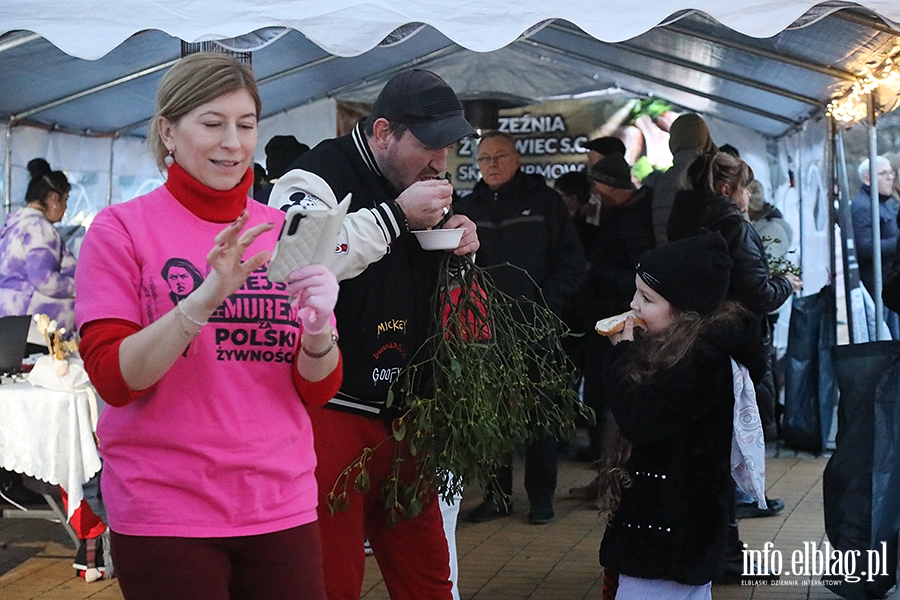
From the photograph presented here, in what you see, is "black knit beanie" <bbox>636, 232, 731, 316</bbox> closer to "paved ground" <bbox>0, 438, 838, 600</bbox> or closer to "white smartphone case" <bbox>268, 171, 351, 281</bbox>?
"white smartphone case" <bbox>268, 171, 351, 281</bbox>

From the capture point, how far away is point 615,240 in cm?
662

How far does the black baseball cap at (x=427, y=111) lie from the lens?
2.80m

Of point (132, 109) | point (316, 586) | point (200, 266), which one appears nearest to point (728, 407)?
point (316, 586)

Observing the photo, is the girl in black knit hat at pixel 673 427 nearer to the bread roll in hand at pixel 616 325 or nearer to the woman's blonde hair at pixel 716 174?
the bread roll in hand at pixel 616 325

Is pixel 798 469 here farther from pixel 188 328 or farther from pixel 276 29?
pixel 188 328

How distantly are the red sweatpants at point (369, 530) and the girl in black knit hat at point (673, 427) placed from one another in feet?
1.99

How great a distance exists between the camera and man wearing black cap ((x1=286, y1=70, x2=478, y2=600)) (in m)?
2.80

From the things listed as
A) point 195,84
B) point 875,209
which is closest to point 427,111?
point 195,84

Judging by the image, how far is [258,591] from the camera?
2160 mm

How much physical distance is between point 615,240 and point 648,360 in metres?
3.32

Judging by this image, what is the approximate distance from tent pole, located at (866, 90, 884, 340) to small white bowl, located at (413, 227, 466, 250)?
4512 millimetres

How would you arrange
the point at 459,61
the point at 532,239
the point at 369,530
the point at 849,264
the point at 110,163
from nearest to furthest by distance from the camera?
the point at 369,530 < the point at 532,239 < the point at 849,264 < the point at 459,61 < the point at 110,163

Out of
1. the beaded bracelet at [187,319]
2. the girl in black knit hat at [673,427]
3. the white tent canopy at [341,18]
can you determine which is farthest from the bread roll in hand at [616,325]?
the beaded bracelet at [187,319]

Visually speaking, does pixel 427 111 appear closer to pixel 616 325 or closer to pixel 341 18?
pixel 616 325
